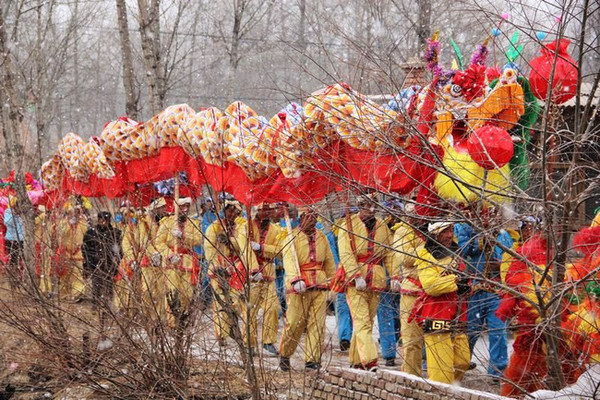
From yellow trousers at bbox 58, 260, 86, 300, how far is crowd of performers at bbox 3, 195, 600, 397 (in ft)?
0.07

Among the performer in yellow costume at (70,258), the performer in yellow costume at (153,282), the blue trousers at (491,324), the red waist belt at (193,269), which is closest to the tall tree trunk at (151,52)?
the performer in yellow costume at (70,258)

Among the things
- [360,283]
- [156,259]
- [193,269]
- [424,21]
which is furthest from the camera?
[424,21]

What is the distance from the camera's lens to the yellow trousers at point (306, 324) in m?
6.12

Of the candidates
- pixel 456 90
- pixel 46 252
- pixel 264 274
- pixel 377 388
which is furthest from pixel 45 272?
pixel 456 90

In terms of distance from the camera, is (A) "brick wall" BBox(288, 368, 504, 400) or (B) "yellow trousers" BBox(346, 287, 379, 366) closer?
(A) "brick wall" BBox(288, 368, 504, 400)

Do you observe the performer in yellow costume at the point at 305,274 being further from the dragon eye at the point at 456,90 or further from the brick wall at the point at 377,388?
the dragon eye at the point at 456,90

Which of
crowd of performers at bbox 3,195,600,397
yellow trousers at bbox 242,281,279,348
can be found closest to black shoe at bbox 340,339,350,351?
crowd of performers at bbox 3,195,600,397

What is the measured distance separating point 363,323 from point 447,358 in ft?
4.17

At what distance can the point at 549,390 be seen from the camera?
206 inches

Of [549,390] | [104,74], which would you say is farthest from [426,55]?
[104,74]

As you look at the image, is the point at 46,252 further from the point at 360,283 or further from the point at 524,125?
the point at 524,125

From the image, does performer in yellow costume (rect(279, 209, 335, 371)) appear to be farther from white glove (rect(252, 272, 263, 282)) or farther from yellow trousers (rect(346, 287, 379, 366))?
white glove (rect(252, 272, 263, 282))

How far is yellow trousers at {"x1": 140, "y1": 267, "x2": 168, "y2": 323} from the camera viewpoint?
6.58 m

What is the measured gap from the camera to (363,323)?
329 inches
